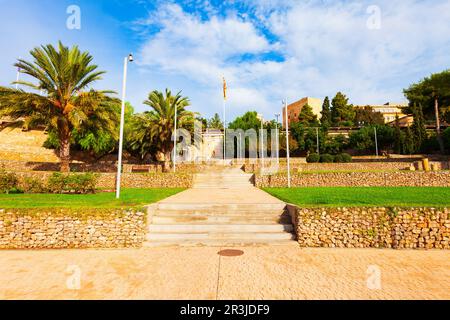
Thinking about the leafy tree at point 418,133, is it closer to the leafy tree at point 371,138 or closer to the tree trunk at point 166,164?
the leafy tree at point 371,138

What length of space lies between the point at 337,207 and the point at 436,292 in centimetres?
302

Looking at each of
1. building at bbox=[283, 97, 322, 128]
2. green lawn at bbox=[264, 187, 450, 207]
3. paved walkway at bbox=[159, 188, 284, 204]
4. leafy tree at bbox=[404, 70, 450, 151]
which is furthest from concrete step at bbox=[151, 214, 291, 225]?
building at bbox=[283, 97, 322, 128]

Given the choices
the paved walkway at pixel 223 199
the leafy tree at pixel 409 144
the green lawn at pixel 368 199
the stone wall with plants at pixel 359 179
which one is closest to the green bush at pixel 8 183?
the paved walkway at pixel 223 199

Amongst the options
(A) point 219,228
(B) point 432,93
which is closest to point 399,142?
(B) point 432,93

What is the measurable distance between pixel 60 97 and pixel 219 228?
18.6 metres

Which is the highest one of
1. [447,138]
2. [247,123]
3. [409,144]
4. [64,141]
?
[247,123]

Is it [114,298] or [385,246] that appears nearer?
[114,298]

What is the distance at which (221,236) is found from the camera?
7055 millimetres

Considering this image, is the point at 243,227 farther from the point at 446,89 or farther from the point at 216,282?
the point at 446,89

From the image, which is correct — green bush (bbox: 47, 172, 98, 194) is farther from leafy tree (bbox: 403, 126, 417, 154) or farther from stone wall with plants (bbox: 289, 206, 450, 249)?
leafy tree (bbox: 403, 126, 417, 154)

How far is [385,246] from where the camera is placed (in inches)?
258

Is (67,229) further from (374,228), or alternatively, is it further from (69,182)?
(374,228)

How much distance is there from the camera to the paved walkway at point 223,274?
402cm
